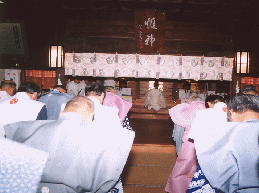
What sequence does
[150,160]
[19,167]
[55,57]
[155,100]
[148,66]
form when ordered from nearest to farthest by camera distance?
[19,167] < [150,160] < [55,57] < [148,66] < [155,100]

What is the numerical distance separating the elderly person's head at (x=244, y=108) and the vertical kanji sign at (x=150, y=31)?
5714 mm

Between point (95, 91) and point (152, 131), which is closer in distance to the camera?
point (95, 91)

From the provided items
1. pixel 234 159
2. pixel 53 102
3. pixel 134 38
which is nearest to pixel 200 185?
pixel 234 159

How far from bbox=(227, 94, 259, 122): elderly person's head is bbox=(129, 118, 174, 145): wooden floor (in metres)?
4.73

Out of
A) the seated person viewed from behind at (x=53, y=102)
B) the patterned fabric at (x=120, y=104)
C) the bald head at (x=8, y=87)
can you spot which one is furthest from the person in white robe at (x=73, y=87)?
the patterned fabric at (x=120, y=104)

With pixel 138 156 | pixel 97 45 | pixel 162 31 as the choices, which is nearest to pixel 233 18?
pixel 162 31

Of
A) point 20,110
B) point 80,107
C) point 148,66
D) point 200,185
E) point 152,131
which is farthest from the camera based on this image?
point 148,66

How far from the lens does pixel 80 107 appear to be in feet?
5.75

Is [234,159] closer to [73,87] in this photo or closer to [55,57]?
[55,57]

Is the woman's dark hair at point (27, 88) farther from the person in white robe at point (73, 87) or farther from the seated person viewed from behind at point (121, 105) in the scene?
the person in white robe at point (73, 87)

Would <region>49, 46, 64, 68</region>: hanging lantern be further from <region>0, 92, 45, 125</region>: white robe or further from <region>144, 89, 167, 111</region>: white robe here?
<region>144, 89, 167, 111</region>: white robe

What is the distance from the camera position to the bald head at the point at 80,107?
171 centimetres

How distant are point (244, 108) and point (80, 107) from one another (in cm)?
156

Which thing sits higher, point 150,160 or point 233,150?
point 233,150
